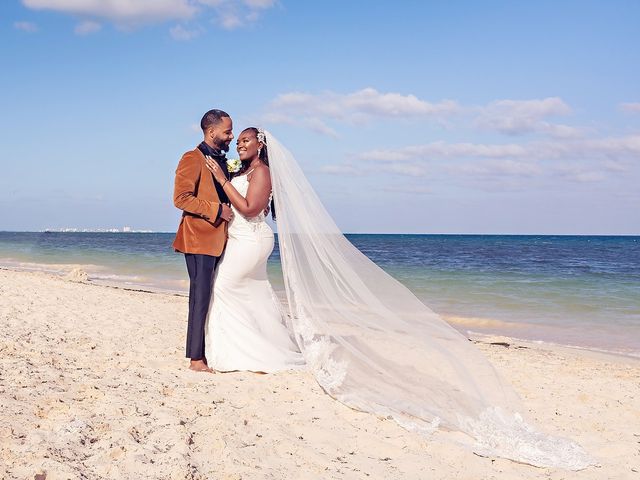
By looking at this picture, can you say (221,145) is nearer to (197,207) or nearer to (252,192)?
(252,192)

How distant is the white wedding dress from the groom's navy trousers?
10cm

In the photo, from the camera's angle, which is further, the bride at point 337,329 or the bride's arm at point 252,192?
the bride's arm at point 252,192

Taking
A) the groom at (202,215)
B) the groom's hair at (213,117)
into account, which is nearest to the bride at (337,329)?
the groom at (202,215)

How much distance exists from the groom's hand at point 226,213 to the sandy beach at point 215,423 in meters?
1.42

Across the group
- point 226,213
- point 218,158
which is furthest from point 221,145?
point 226,213

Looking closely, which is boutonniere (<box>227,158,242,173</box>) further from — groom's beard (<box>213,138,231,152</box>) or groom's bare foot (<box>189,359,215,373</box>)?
groom's bare foot (<box>189,359,215,373</box>)

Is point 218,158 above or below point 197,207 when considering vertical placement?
above

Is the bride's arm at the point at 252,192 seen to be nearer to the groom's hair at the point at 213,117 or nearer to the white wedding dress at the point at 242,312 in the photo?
the white wedding dress at the point at 242,312

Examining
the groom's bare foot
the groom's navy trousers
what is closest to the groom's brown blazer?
the groom's navy trousers

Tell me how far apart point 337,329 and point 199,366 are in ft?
4.54

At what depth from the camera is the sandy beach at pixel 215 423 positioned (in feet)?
Answer: 10.7

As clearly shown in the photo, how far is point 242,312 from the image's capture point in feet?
18.5

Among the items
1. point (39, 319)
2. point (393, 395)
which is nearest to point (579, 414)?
point (393, 395)

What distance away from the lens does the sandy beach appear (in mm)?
3275
